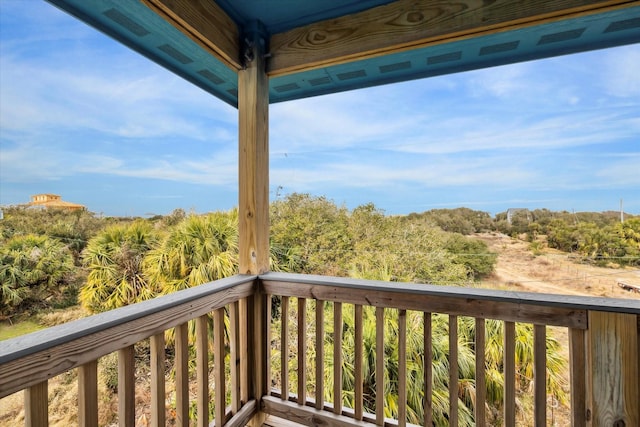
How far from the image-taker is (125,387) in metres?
1.05

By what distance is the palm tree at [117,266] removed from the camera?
127cm

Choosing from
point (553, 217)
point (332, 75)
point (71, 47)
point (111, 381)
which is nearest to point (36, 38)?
point (71, 47)

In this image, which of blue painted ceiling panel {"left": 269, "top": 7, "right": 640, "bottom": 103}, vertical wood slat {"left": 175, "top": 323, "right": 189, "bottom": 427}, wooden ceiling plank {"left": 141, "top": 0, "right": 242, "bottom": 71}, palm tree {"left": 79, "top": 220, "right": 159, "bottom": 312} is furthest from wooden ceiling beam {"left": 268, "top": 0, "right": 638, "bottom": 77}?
vertical wood slat {"left": 175, "top": 323, "right": 189, "bottom": 427}

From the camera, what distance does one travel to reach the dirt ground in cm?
168

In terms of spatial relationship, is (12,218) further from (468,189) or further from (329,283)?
(468,189)

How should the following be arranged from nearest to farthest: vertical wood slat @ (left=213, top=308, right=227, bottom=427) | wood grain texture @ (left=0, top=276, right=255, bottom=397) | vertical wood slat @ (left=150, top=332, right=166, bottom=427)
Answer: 1. wood grain texture @ (left=0, top=276, right=255, bottom=397)
2. vertical wood slat @ (left=150, top=332, right=166, bottom=427)
3. vertical wood slat @ (left=213, top=308, right=227, bottom=427)

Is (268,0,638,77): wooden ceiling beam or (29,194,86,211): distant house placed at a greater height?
(268,0,638,77): wooden ceiling beam

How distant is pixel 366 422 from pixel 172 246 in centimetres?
190

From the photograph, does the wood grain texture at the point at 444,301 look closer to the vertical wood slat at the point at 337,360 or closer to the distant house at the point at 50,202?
the vertical wood slat at the point at 337,360

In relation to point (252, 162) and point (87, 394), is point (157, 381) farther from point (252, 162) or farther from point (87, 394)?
point (252, 162)

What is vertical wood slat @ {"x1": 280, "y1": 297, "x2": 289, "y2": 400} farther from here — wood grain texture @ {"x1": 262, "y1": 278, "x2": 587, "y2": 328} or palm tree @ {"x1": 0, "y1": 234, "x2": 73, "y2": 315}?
palm tree @ {"x1": 0, "y1": 234, "x2": 73, "y2": 315}

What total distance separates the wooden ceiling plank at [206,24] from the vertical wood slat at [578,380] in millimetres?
2247

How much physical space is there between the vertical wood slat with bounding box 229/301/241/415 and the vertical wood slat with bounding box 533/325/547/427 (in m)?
1.52

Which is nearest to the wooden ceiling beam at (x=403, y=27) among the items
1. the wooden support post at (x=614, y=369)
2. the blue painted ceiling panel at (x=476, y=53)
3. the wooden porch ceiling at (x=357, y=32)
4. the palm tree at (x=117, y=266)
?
the wooden porch ceiling at (x=357, y=32)
